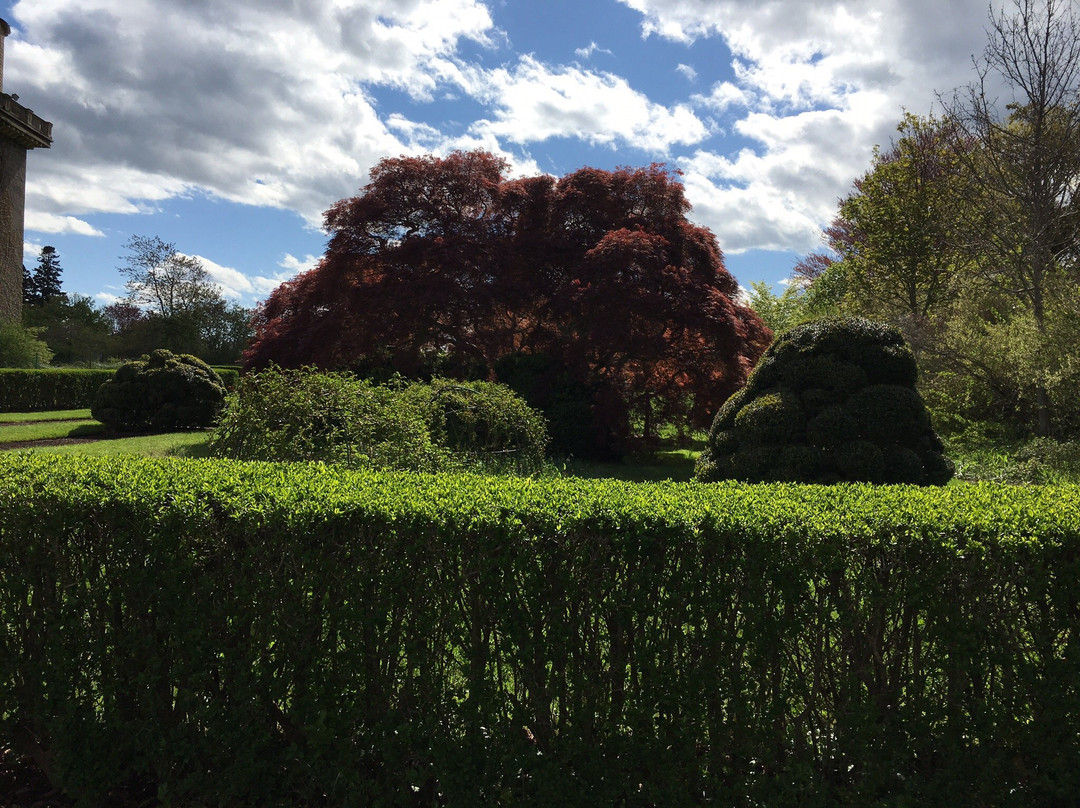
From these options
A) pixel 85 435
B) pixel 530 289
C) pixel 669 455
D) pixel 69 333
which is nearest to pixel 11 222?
pixel 69 333

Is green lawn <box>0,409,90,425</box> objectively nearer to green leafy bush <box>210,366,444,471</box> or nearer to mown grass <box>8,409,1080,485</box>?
mown grass <box>8,409,1080,485</box>

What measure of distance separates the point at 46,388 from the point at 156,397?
972 centimetres

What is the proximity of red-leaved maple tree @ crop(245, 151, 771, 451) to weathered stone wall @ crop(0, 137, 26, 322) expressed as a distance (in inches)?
884

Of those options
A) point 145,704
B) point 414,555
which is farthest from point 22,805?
point 414,555

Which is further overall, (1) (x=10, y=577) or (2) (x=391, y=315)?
(2) (x=391, y=315)

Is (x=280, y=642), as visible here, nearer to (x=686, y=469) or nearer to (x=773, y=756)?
(x=773, y=756)

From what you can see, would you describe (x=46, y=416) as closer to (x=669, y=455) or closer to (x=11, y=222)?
(x=11, y=222)

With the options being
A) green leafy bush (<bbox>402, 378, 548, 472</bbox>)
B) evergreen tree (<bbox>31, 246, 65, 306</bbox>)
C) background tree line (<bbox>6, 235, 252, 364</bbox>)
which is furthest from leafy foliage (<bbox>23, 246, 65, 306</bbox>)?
green leafy bush (<bbox>402, 378, 548, 472</bbox>)

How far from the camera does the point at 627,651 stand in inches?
113

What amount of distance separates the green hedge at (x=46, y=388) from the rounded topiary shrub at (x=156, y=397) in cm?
661

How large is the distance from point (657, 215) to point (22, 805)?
1497 cm

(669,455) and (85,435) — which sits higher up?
(669,455)

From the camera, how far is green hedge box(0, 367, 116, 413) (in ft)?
74.8

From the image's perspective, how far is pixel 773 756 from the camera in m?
2.89
